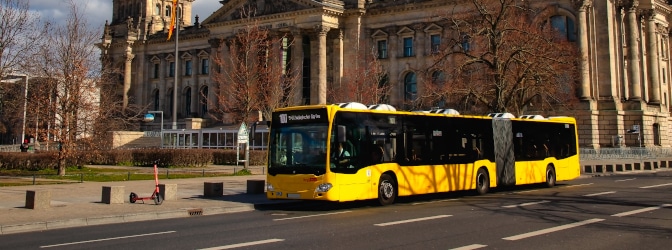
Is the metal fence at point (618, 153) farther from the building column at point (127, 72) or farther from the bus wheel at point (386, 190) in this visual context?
the building column at point (127, 72)

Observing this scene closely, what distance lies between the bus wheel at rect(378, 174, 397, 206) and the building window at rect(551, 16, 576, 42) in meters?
41.7

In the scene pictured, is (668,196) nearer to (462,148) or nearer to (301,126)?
(462,148)

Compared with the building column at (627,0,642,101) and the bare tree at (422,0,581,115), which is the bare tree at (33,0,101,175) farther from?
the building column at (627,0,642,101)

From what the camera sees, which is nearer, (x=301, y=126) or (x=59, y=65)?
(x=301, y=126)

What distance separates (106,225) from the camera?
14359mm

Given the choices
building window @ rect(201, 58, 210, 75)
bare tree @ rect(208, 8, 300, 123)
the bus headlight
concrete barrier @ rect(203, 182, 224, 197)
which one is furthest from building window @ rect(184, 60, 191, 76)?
the bus headlight

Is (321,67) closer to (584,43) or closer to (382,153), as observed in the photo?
(584,43)

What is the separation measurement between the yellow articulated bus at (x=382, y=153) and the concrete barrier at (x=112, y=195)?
177 inches

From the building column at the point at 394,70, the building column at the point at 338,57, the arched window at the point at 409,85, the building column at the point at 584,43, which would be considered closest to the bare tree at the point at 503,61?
the building column at the point at 584,43

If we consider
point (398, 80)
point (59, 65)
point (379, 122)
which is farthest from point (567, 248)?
point (398, 80)

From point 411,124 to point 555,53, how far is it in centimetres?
1953

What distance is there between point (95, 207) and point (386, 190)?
27.0ft

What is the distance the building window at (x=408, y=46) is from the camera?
64.1 m

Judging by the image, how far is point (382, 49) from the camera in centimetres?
6562
